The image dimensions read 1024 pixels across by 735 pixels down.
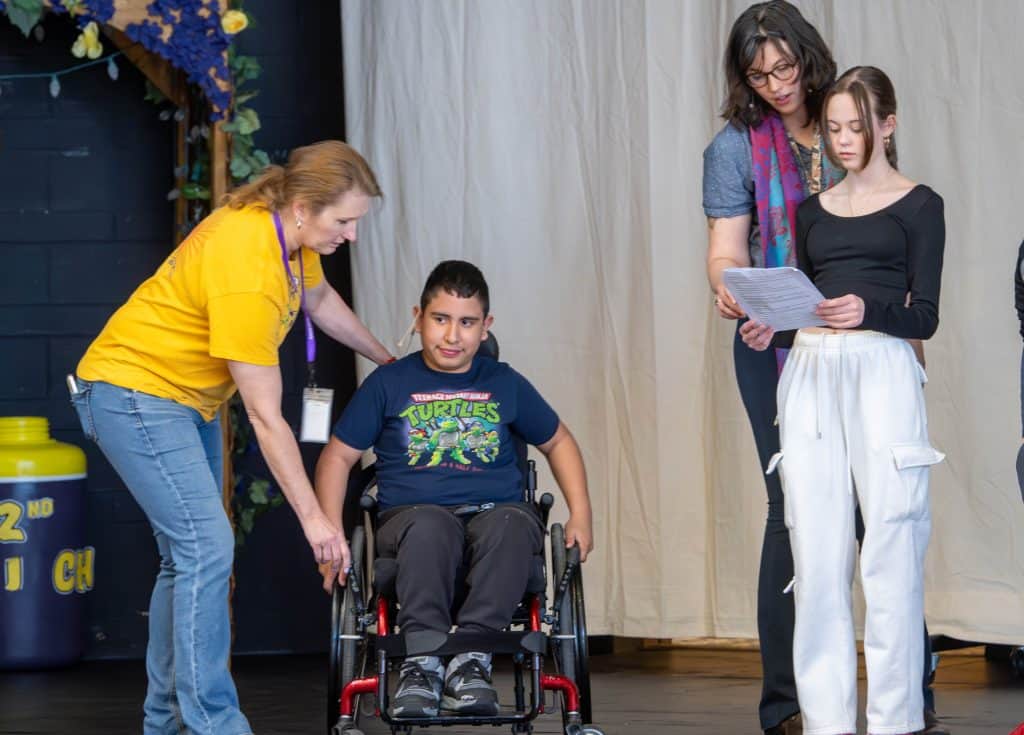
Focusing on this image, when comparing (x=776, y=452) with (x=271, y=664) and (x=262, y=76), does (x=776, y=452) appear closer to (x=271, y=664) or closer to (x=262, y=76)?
(x=271, y=664)

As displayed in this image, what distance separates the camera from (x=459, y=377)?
3.24m

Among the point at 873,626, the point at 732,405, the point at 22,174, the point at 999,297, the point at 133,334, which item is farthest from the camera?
the point at 22,174

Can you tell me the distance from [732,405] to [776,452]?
1035 mm

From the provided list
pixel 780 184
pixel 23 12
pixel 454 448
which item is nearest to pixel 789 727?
pixel 454 448

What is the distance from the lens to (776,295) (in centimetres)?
257

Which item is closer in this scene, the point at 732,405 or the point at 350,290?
the point at 732,405

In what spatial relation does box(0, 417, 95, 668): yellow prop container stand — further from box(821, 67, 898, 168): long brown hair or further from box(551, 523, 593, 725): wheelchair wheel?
box(821, 67, 898, 168): long brown hair

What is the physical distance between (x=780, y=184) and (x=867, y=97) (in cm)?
32

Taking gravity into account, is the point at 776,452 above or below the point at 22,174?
below

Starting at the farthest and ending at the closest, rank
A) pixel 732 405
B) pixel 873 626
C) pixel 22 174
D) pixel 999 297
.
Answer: pixel 22 174 < pixel 732 405 < pixel 999 297 < pixel 873 626

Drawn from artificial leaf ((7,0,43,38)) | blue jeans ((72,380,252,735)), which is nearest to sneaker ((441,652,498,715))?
blue jeans ((72,380,252,735))

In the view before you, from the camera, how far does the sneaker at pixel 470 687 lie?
2.67 meters

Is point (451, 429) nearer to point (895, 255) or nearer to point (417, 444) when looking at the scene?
point (417, 444)

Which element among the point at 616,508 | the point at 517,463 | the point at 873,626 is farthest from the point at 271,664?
the point at 873,626
